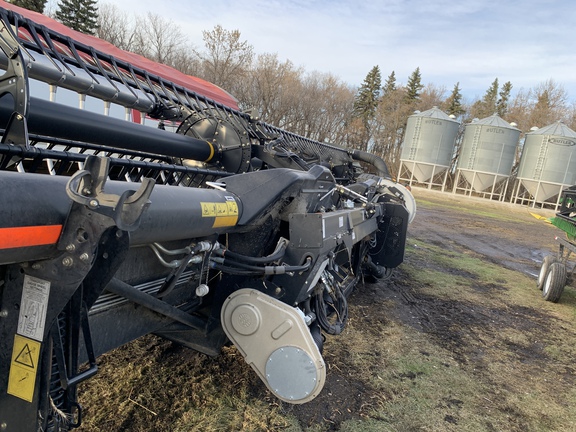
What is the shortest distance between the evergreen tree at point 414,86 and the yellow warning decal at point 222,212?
156 feet

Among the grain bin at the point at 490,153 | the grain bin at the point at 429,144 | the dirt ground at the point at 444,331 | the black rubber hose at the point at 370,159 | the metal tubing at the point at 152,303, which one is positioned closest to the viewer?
the metal tubing at the point at 152,303

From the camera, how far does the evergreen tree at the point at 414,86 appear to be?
45781 millimetres

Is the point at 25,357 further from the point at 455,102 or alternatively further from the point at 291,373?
the point at 455,102

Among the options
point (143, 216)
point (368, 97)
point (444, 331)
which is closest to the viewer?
point (143, 216)

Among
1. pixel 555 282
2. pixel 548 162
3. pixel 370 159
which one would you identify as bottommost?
pixel 555 282

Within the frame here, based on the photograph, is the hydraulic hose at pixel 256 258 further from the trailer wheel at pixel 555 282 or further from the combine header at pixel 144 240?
the trailer wheel at pixel 555 282

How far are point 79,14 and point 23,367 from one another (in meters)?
36.8

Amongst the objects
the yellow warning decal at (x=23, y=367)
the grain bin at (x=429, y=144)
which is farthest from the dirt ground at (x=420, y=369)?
the grain bin at (x=429, y=144)

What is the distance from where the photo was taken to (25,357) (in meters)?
1.18

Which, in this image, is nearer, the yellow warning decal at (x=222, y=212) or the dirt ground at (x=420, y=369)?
the yellow warning decal at (x=222, y=212)

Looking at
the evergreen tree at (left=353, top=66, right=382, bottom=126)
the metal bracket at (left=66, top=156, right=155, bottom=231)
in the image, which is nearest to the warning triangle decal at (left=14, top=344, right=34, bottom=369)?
the metal bracket at (left=66, top=156, right=155, bottom=231)

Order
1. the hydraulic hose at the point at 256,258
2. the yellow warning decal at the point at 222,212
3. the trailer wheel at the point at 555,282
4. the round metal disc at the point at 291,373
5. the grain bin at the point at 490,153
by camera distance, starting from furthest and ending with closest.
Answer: the grain bin at the point at 490,153 → the trailer wheel at the point at 555,282 → the hydraulic hose at the point at 256,258 → the round metal disc at the point at 291,373 → the yellow warning decal at the point at 222,212

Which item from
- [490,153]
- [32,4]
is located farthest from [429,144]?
[32,4]

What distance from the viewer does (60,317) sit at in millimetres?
1237
